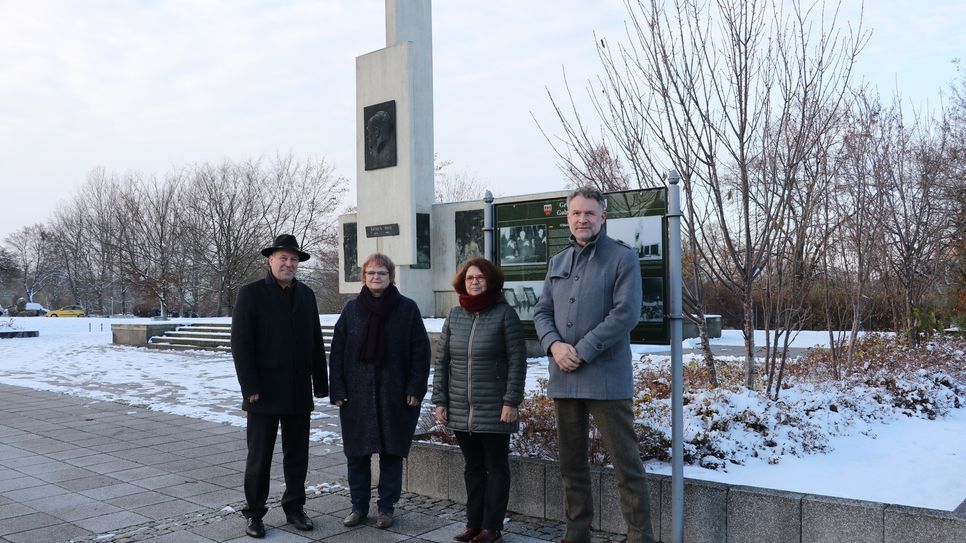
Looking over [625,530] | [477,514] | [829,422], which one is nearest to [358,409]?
[477,514]

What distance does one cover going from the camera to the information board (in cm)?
468

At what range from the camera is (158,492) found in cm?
580

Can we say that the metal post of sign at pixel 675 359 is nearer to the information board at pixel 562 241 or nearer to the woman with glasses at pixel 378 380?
the information board at pixel 562 241

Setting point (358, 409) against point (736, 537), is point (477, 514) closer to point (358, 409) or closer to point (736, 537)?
point (358, 409)

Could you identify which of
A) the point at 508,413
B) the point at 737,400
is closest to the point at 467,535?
the point at 508,413

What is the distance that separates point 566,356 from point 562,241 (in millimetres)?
1384

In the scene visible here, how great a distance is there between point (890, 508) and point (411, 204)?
18.2 m

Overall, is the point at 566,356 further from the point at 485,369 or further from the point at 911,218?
the point at 911,218

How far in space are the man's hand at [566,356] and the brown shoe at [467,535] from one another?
3.96 feet

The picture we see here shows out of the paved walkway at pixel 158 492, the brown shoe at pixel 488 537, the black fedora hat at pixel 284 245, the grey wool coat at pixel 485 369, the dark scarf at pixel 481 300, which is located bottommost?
the paved walkway at pixel 158 492

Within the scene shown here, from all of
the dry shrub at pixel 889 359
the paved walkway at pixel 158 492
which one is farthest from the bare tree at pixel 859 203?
the paved walkway at pixel 158 492

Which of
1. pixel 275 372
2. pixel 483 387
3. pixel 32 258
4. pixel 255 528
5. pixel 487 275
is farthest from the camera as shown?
pixel 32 258

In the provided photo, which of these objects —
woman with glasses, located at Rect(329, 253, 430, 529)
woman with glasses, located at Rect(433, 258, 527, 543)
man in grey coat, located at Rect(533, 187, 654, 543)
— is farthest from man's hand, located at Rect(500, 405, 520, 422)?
woman with glasses, located at Rect(329, 253, 430, 529)

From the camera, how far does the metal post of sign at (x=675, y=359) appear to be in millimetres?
4180
